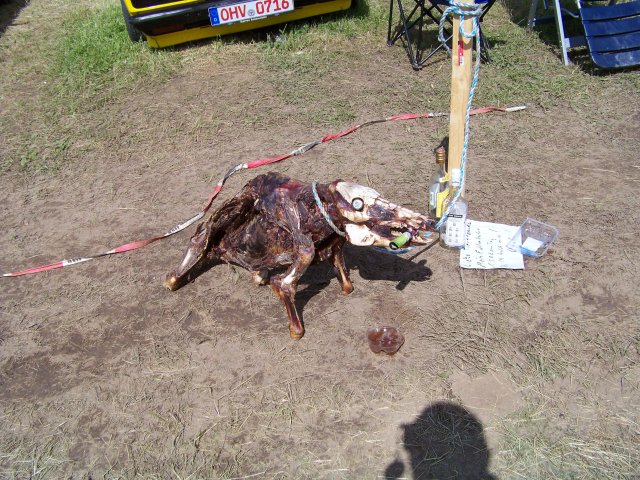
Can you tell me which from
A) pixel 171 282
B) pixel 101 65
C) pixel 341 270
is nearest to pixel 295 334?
pixel 341 270

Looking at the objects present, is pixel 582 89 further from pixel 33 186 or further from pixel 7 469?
pixel 7 469

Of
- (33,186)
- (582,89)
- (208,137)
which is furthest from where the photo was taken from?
(582,89)

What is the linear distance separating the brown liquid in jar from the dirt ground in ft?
0.20

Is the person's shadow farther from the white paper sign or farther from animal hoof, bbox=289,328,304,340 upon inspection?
the white paper sign

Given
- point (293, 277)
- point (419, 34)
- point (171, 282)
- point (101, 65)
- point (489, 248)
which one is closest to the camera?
point (293, 277)

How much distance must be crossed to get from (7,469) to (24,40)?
7.75 metres

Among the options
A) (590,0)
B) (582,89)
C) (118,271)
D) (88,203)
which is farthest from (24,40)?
(590,0)

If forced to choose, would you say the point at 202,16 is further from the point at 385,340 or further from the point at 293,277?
the point at 385,340

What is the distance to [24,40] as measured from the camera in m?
8.51

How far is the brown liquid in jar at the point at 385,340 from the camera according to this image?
3531mm

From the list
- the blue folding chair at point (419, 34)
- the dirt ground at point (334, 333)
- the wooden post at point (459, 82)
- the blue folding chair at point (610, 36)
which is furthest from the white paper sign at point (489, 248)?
the blue folding chair at point (610, 36)

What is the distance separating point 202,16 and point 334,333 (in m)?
5.33

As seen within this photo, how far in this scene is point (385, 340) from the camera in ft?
11.7

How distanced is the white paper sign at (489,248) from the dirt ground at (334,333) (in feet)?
0.34
